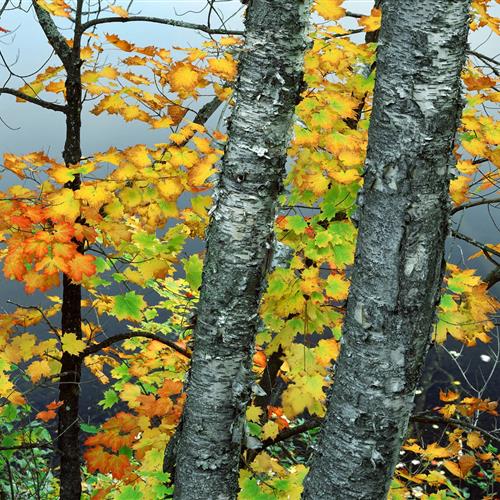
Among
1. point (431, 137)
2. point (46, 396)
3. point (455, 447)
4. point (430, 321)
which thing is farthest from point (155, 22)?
point (46, 396)

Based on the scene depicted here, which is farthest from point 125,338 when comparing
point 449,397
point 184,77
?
point 449,397

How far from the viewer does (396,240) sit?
1864mm

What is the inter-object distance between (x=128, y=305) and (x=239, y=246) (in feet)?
4.79

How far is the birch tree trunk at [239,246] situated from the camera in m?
2.12

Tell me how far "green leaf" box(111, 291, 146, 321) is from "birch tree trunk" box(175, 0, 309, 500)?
3.78 feet

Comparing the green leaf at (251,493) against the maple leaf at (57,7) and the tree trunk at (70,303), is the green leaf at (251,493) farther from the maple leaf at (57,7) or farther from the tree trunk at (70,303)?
the maple leaf at (57,7)

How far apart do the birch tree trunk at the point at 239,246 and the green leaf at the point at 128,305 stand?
115cm

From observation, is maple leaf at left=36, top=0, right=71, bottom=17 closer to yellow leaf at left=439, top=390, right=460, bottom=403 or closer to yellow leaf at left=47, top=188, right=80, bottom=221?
yellow leaf at left=47, top=188, right=80, bottom=221

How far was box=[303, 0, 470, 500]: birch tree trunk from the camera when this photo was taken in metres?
1.82

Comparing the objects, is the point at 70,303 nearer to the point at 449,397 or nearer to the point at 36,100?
the point at 36,100

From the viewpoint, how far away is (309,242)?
352 centimetres

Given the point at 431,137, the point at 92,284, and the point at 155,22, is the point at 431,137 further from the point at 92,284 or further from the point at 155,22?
Answer: the point at 92,284

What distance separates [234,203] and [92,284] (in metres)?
2.18

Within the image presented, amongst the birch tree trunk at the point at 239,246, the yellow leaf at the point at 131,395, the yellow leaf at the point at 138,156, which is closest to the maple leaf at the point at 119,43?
the yellow leaf at the point at 138,156
